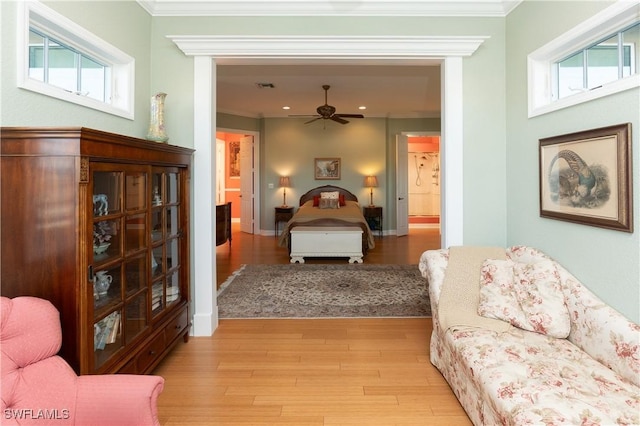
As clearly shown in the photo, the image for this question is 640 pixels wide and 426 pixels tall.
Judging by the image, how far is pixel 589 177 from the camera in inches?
→ 87.9

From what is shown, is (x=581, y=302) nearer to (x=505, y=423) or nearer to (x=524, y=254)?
(x=524, y=254)

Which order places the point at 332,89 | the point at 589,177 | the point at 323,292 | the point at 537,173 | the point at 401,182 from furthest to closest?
1. the point at 401,182
2. the point at 332,89
3. the point at 323,292
4. the point at 537,173
5. the point at 589,177

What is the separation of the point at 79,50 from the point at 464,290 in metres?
3.01

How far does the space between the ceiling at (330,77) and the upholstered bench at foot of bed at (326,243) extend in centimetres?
241

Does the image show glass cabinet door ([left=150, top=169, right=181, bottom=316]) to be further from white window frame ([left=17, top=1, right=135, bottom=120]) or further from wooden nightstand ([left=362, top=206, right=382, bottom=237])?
wooden nightstand ([left=362, top=206, right=382, bottom=237])

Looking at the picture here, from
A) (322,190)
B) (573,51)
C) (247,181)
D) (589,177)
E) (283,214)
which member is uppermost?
(573,51)

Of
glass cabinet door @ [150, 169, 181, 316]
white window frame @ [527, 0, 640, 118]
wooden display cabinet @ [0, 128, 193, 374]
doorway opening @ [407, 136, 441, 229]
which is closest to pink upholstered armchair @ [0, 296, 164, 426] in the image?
wooden display cabinet @ [0, 128, 193, 374]

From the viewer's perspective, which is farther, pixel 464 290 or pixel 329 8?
pixel 329 8

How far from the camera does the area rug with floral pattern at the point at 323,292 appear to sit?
3.75 m

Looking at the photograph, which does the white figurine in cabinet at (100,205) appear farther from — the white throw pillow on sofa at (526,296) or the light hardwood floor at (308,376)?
the white throw pillow on sofa at (526,296)

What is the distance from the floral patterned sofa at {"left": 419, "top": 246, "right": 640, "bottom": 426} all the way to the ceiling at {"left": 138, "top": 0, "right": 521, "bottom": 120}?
2019mm

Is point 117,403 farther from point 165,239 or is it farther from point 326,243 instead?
point 326,243

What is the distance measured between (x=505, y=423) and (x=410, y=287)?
3.02 meters

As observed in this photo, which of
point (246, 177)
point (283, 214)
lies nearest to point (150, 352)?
point (283, 214)
